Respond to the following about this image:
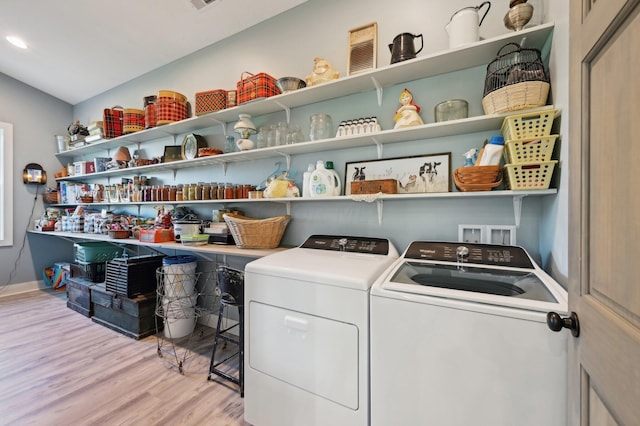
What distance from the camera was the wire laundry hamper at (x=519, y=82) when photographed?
122 cm

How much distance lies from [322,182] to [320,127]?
0.43 m

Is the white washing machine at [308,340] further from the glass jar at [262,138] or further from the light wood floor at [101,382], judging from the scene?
the glass jar at [262,138]

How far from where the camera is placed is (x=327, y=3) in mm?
2076

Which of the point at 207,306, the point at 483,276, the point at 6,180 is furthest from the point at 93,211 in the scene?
the point at 483,276

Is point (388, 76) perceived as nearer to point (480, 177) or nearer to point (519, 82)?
point (519, 82)

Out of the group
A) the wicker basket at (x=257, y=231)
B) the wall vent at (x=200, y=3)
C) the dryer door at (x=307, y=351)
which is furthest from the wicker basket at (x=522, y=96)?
the wall vent at (x=200, y=3)

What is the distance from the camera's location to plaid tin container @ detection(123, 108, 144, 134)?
300 centimetres

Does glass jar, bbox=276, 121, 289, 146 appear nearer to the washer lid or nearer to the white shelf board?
the white shelf board

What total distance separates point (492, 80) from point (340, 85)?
898 millimetres

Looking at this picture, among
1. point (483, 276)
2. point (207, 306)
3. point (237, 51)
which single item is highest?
point (237, 51)

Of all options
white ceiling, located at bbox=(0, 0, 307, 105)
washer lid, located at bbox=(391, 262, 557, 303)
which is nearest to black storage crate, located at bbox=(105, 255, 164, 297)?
white ceiling, located at bbox=(0, 0, 307, 105)

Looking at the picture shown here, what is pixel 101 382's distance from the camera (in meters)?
1.83

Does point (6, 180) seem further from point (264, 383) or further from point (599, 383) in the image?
point (599, 383)

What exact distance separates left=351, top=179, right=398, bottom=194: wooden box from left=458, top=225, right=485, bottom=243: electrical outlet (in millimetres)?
459
